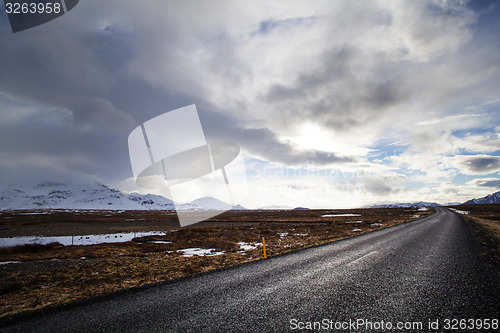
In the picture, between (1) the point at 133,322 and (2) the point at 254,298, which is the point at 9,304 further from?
(2) the point at 254,298

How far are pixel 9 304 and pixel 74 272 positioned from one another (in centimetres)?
567

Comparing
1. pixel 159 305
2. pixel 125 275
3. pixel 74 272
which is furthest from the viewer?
pixel 74 272

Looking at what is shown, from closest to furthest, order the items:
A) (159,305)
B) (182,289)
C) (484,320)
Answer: (484,320), (159,305), (182,289)

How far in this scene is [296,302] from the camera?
5.47m

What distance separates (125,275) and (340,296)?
9.84m

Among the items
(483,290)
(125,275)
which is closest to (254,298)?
(483,290)

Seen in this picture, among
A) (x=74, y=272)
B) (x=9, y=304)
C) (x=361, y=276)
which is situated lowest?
(x=74, y=272)

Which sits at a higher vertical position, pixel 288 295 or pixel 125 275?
pixel 288 295

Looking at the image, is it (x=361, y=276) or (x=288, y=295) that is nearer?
(x=288, y=295)

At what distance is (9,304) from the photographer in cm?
703

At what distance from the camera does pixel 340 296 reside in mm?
5797

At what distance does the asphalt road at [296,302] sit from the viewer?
459cm

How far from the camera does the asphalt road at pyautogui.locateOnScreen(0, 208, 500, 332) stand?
459 centimetres

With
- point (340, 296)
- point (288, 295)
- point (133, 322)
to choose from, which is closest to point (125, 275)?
point (133, 322)
